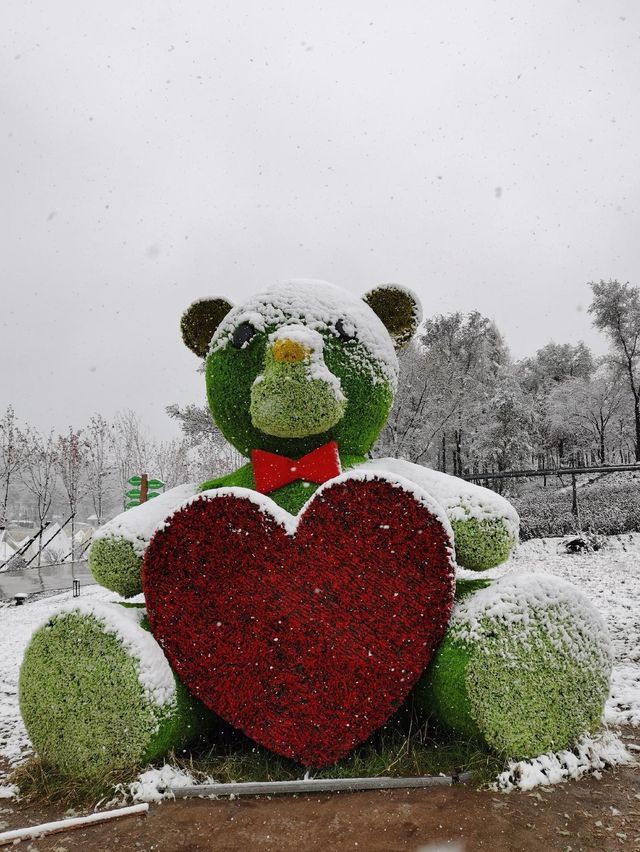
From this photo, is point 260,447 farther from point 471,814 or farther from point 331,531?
point 471,814

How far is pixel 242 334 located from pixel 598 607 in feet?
18.2

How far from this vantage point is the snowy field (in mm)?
3653

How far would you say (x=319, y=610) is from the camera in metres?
2.57

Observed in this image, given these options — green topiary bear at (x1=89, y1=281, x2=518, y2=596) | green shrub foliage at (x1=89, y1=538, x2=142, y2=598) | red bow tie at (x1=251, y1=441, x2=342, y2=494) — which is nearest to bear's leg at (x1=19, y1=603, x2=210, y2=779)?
green shrub foliage at (x1=89, y1=538, x2=142, y2=598)

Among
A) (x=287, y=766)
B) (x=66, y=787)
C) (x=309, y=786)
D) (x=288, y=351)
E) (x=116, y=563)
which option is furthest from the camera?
(x=116, y=563)

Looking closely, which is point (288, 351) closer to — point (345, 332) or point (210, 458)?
point (345, 332)

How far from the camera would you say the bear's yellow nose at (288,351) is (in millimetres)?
2844

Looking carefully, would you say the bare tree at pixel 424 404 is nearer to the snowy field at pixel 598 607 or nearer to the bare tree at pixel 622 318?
the snowy field at pixel 598 607

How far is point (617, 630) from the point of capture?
5.52 m

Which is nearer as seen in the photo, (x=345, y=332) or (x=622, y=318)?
(x=345, y=332)

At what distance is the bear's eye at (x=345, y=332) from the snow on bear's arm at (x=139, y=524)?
124 centimetres

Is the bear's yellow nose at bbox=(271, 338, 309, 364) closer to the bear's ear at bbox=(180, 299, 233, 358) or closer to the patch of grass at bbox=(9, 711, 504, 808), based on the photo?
the bear's ear at bbox=(180, 299, 233, 358)

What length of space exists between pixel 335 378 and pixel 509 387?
24.9 meters

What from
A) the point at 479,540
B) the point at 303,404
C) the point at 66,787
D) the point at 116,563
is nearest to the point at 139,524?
the point at 116,563
